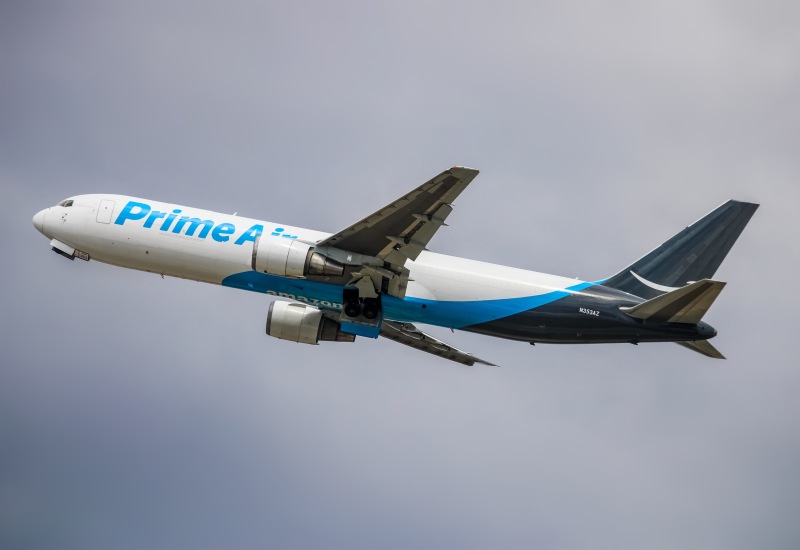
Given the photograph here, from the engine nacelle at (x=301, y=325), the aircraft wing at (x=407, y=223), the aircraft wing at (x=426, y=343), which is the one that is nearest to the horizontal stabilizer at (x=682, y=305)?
the aircraft wing at (x=407, y=223)

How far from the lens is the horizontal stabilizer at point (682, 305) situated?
139 feet

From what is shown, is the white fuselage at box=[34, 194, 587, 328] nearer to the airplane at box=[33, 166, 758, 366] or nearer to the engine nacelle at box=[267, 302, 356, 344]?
the airplane at box=[33, 166, 758, 366]

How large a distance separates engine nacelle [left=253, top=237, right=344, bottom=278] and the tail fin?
43.3 ft

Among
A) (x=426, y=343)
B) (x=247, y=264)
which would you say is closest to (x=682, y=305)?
(x=426, y=343)

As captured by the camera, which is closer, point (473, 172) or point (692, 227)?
point (473, 172)

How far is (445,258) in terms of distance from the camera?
47.9 metres

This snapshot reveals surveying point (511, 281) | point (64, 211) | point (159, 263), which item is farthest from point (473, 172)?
point (64, 211)

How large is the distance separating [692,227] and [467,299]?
1142 centimetres

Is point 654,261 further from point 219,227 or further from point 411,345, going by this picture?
point 219,227

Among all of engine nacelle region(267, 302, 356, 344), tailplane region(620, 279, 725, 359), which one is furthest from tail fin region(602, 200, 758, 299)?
engine nacelle region(267, 302, 356, 344)

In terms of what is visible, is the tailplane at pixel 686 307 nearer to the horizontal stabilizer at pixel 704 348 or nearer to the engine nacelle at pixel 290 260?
the horizontal stabilizer at pixel 704 348

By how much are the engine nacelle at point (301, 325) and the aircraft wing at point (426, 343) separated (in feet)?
11.8

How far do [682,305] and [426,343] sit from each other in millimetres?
16611

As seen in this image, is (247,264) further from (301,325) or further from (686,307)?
(686,307)
